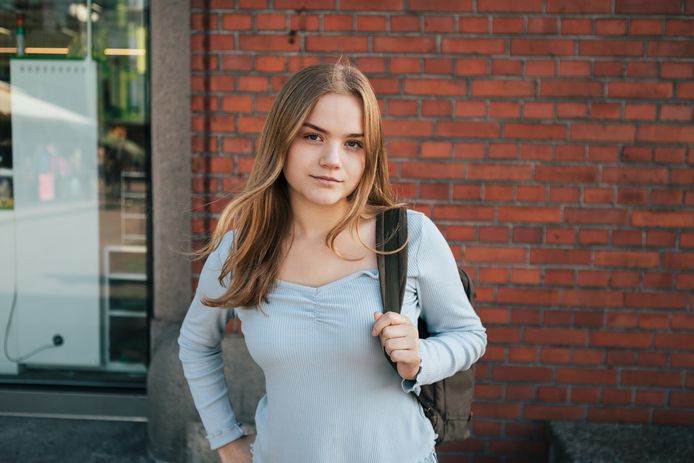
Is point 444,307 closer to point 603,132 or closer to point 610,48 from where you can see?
point 603,132

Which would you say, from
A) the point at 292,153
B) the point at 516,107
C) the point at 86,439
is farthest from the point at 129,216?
the point at 292,153

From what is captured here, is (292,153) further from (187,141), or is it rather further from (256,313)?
(187,141)

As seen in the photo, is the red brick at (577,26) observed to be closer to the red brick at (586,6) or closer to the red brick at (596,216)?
the red brick at (586,6)

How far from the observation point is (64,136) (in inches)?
163

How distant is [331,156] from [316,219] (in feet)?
0.79

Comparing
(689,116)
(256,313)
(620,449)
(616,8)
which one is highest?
(616,8)

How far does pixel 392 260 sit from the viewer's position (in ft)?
5.82

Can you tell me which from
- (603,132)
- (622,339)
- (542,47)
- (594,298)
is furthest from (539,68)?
(622,339)

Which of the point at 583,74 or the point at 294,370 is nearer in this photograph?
the point at 294,370

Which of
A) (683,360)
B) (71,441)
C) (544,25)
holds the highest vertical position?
(544,25)

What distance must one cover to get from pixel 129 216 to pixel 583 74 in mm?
2720

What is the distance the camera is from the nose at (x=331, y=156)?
172 centimetres

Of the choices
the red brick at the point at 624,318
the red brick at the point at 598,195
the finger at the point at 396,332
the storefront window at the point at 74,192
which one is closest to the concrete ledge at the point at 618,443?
the red brick at the point at 624,318

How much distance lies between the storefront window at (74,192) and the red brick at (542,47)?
7.02 ft
